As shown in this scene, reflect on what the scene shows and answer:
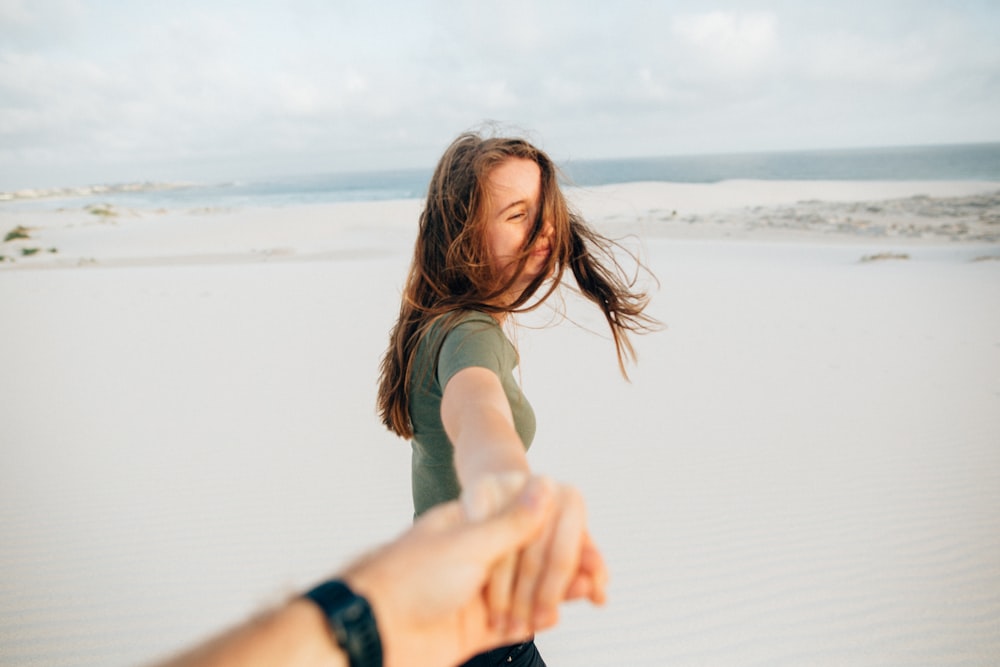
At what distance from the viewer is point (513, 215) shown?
1.65 m

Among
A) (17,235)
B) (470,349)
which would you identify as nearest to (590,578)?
(470,349)

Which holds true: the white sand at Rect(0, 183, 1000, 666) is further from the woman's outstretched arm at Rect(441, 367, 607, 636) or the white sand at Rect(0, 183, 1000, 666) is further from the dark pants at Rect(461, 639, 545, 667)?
the dark pants at Rect(461, 639, 545, 667)

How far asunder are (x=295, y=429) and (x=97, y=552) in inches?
69.8

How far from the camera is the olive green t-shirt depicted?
1303mm

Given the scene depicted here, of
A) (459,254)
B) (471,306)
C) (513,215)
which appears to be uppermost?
(513,215)

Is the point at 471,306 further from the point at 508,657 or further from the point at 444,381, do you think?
the point at 508,657

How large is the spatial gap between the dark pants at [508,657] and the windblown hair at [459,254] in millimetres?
617

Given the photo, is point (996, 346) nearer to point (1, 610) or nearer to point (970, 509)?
point (970, 509)

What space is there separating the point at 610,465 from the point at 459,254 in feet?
10.5

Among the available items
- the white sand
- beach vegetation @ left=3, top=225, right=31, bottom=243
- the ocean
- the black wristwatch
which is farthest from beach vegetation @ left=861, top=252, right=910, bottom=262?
beach vegetation @ left=3, top=225, right=31, bottom=243

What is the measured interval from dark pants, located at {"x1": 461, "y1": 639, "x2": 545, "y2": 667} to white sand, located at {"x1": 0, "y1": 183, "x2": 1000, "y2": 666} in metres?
0.71

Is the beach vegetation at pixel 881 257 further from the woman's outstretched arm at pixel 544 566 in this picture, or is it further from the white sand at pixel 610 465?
the woman's outstretched arm at pixel 544 566

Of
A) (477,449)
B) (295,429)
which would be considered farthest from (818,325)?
(477,449)

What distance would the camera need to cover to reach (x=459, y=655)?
0.68 meters
